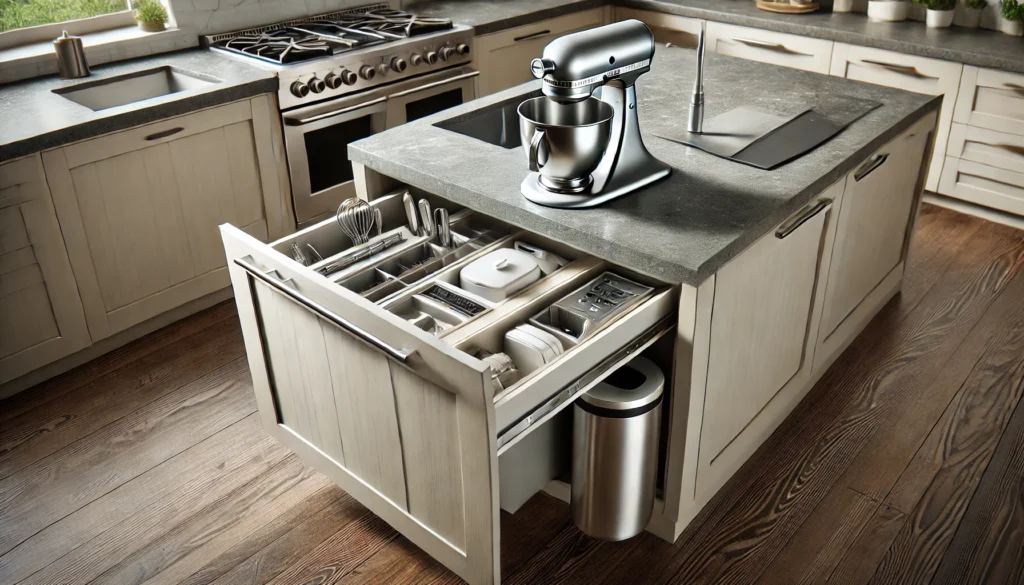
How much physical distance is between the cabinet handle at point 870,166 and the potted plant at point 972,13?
193cm

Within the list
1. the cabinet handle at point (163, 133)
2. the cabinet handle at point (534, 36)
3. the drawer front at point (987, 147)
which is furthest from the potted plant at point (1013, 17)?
the cabinet handle at point (163, 133)

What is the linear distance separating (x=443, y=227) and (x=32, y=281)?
148 centimetres

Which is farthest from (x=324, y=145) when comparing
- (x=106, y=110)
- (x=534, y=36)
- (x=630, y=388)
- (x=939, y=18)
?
(x=939, y=18)

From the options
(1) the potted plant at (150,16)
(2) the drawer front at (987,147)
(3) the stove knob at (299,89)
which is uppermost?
(1) the potted plant at (150,16)

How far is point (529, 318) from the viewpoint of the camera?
1.71m

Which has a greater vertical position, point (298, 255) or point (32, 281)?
point (298, 255)

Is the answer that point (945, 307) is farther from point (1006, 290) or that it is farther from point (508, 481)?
point (508, 481)

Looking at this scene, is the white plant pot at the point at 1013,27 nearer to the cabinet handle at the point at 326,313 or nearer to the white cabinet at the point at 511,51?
the white cabinet at the point at 511,51

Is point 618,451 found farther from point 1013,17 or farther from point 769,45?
point 1013,17

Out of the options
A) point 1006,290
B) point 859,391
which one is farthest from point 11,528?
point 1006,290

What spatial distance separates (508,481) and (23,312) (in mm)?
1743

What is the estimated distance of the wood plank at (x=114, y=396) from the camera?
7.98 feet

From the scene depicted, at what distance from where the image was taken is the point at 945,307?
9.78ft

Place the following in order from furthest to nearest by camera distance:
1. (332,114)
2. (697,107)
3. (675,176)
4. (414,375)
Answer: (332,114)
(697,107)
(675,176)
(414,375)
